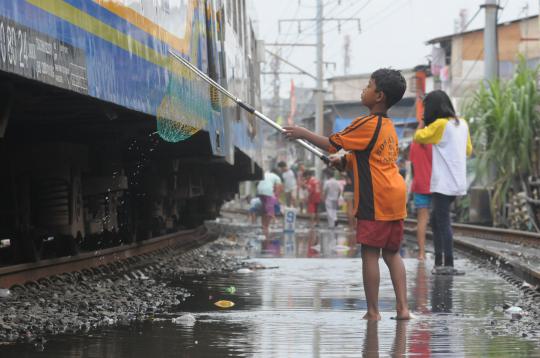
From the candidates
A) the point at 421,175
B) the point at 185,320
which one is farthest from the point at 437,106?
the point at 185,320

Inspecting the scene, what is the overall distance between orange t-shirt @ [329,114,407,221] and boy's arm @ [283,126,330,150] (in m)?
0.08

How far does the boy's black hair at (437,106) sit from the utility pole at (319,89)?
39.5 metres

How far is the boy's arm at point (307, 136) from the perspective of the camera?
7.19 meters

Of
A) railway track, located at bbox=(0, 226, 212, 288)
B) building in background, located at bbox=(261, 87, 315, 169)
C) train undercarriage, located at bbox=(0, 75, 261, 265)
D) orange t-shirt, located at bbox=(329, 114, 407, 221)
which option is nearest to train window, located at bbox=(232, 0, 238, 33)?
train undercarriage, located at bbox=(0, 75, 261, 265)

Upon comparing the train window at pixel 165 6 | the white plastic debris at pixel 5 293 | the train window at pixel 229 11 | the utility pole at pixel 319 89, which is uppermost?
the utility pole at pixel 319 89

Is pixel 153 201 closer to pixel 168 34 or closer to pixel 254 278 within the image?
pixel 254 278

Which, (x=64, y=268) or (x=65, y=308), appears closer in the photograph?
(x=65, y=308)

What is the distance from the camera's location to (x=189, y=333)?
20.9ft

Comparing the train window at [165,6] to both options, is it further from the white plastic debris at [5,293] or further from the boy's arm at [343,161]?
the white plastic debris at [5,293]

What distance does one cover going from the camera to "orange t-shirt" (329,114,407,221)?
7086 millimetres

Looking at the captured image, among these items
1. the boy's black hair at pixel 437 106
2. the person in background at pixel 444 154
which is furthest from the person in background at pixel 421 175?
the boy's black hair at pixel 437 106

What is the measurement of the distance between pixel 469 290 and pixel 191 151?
4.22 m

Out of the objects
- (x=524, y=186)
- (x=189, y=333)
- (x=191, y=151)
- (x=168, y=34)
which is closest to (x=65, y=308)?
(x=189, y=333)

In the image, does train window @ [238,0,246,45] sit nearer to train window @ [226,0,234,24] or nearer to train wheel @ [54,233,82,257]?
train window @ [226,0,234,24]
